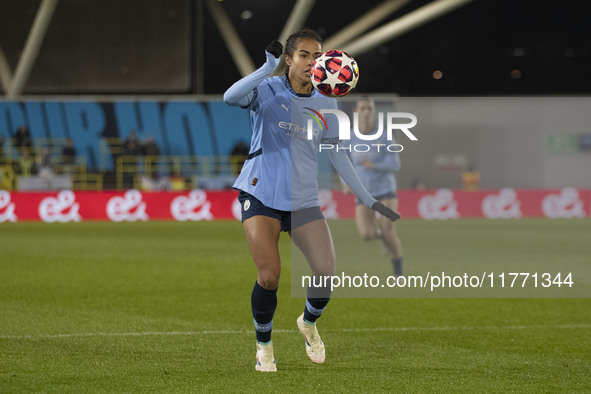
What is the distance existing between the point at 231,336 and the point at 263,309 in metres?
1.66

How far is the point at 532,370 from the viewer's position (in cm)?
632

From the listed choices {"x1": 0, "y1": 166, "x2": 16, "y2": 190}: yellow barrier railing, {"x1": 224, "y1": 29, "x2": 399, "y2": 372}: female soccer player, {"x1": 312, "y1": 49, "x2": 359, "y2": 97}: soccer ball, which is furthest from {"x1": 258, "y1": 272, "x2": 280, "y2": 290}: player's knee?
{"x1": 0, "y1": 166, "x2": 16, "y2": 190}: yellow barrier railing

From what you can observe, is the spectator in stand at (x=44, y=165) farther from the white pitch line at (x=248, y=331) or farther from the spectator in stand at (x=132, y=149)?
the white pitch line at (x=248, y=331)

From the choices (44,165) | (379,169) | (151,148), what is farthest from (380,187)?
(151,148)

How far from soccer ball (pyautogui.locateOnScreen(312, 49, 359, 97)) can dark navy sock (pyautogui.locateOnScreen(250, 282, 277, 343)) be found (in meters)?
1.42

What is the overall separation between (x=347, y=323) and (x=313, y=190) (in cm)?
275

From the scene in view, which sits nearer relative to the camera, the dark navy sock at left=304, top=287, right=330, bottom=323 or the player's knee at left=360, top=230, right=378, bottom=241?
the dark navy sock at left=304, top=287, right=330, bottom=323

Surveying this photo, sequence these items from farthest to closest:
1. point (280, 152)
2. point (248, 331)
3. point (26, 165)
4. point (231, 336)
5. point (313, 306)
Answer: point (26, 165)
point (248, 331)
point (231, 336)
point (313, 306)
point (280, 152)

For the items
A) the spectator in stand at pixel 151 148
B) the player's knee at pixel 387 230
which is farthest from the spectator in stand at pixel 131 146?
the player's knee at pixel 387 230

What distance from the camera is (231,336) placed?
7.65m

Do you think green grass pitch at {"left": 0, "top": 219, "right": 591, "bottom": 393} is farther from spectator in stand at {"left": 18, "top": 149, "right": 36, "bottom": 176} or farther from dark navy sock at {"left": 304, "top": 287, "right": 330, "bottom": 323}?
spectator in stand at {"left": 18, "top": 149, "right": 36, "bottom": 176}

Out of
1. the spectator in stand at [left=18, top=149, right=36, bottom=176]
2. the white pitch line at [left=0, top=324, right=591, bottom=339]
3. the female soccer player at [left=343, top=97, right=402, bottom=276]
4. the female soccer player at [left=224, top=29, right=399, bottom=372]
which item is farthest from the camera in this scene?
the spectator in stand at [left=18, top=149, right=36, bottom=176]

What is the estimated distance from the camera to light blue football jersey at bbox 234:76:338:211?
6.00 m

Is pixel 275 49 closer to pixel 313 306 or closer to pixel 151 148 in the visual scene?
pixel 313 306
